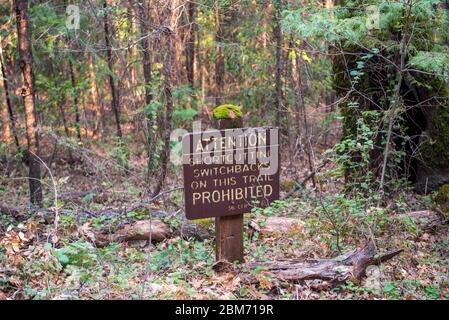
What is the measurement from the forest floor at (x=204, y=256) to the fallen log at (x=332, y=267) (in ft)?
0.29

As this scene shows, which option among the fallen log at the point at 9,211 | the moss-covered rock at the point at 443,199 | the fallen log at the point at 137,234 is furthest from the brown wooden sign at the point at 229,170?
the fallen log at the point at 9,211

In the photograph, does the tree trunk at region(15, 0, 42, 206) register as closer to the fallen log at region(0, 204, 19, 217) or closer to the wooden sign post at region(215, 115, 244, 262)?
the fallen log at region(0, 204, 19, 217)

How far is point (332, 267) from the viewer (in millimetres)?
5543

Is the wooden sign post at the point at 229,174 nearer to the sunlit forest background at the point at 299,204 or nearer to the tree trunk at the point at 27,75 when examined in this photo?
the sunlit forest background at the point at 299,204

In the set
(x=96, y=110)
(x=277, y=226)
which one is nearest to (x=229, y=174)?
(x=277, y=226)

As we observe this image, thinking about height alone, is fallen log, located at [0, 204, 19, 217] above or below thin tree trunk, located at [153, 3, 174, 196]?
below

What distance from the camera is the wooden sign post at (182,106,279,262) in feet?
17.5

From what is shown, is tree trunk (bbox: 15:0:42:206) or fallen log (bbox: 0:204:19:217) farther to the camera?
tree trunk (bbox: 15:0:42:206)

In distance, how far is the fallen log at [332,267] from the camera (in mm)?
5426

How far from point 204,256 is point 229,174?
1447 mm

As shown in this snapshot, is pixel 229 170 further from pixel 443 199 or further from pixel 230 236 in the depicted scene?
pixel 443 199

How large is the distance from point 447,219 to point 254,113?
29.8 feet

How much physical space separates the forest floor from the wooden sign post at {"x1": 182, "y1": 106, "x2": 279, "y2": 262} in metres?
0.57

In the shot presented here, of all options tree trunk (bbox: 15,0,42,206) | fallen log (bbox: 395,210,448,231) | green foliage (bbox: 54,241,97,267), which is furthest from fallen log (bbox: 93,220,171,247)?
fallen log (bbox: 395,210,448,231)
